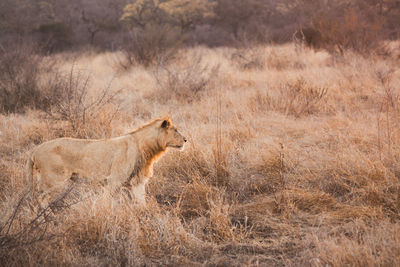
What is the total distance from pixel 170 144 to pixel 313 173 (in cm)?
161

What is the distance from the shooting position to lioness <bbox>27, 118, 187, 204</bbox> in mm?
3381

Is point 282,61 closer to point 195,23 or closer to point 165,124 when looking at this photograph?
point 165,124

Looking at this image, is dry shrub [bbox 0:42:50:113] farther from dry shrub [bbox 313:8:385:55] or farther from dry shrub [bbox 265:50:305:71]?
dry shrub [bbox 313:8:385:55]

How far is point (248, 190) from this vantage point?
4.02 metres

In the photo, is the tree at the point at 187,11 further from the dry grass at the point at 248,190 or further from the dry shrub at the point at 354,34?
the dry grass at the point at 248,190

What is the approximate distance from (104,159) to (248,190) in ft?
5.08

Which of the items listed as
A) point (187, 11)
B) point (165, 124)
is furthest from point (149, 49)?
point (187, 11)

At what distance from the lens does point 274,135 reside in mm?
5625

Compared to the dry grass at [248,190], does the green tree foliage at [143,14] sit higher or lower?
lower

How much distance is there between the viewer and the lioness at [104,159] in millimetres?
3381

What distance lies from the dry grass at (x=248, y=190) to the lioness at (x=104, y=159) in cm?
20

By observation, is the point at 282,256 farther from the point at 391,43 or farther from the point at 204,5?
the point at 204,5

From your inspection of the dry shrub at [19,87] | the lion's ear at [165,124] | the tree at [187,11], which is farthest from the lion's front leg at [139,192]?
the tree at [187,11]

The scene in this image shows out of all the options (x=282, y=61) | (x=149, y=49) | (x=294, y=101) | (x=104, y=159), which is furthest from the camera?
(x=149, y=49)
